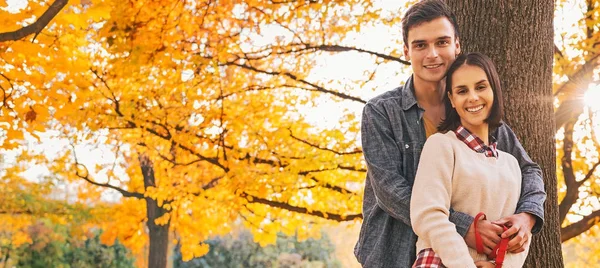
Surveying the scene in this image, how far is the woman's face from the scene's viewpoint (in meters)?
2.36

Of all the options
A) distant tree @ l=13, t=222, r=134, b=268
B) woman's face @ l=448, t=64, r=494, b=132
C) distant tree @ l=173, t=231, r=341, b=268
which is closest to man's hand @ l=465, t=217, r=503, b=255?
woman's face @ l=448, t=64, r=494, b=132

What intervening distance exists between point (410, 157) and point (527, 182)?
0.47 metres

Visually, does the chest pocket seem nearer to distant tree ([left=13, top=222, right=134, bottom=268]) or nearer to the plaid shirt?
the plaid shirt

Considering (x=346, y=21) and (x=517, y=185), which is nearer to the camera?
(x=517, y=185)

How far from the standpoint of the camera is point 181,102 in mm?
7348

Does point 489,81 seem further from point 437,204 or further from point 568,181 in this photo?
point 568,181

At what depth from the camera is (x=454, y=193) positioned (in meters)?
2.28

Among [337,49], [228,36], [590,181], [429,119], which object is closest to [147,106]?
[228,36]

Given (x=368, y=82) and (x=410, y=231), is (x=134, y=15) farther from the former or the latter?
(x=410, y=231)

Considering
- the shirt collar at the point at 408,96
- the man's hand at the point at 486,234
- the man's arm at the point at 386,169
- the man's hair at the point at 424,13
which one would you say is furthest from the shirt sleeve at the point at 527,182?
the man's hair at the point at 424,13

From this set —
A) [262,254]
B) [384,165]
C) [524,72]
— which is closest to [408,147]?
[384,165]

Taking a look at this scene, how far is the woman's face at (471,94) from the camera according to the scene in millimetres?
2357

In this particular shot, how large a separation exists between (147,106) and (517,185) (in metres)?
5.74

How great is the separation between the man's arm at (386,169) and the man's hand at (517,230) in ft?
0.48
